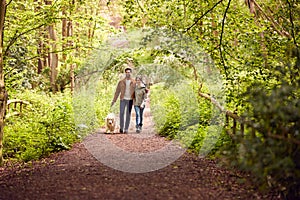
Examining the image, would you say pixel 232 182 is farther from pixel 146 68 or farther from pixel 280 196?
pixel 146 68

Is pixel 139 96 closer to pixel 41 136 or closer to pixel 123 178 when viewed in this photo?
pixel 41 136

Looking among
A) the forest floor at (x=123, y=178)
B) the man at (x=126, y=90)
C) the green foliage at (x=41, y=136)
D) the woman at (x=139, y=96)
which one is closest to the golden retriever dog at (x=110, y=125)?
the man at (x=126, y=90)

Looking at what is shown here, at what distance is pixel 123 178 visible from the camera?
7.02 m

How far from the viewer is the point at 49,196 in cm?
609

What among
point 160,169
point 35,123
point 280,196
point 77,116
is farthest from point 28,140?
point 280,196

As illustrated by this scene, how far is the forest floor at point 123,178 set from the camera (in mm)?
6031

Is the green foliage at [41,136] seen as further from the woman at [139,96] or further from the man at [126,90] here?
the woman at [139,96]

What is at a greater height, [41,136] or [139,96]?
[139,96]

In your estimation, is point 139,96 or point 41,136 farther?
point 139,96

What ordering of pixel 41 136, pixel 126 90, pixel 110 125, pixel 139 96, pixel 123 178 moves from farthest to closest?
pixel 139 96 → pixel 110 125 → pixel 126 90 → pixel 41 136 → pixel 123 178

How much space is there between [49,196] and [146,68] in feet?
35.7

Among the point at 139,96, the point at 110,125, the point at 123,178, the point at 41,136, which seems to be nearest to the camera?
the point at 123,178

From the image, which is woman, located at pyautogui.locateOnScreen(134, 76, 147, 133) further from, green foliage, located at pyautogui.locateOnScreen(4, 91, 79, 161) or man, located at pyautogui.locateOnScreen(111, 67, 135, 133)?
green foliage, located at pyautogui.locateOnScreen(4, 91, 79, 161)

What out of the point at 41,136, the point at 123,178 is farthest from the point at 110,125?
the point at 123,178
